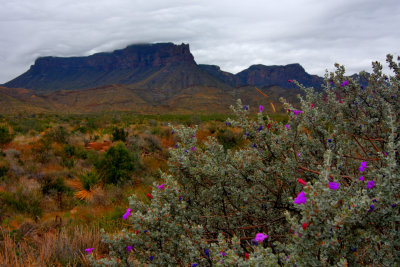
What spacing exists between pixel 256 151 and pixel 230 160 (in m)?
0.35

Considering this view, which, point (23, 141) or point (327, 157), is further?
point (23, 141)

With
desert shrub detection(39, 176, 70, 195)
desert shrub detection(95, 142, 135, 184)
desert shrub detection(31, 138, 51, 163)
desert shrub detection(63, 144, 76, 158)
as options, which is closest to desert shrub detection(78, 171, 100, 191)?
desert shrub detection(95, 142, 135, 184)

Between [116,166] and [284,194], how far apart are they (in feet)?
24.7

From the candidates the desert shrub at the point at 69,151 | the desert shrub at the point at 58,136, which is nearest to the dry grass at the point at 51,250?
the desert shrub at the point at 69,151

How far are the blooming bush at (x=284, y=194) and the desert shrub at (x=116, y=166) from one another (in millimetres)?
6376

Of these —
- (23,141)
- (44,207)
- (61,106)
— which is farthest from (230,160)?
(61,106)

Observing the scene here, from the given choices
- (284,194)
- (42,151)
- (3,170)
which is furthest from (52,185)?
(284,194)

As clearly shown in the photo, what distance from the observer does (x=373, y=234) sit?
128 cm

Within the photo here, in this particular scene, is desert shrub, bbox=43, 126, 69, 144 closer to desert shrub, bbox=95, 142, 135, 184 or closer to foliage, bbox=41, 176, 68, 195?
desert shrub, bbox=95, 142, 135, 184

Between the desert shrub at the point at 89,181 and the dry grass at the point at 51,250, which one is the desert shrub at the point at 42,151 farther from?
the dry grass at the point at 51,250

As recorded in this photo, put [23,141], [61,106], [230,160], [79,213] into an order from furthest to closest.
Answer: [61,106], [23,141], [79,213], [230,160]

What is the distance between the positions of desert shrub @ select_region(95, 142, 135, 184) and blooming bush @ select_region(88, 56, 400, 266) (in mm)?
6376

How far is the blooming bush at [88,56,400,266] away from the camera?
1.21 m

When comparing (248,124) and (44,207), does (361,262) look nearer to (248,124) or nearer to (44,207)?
(248,124)
